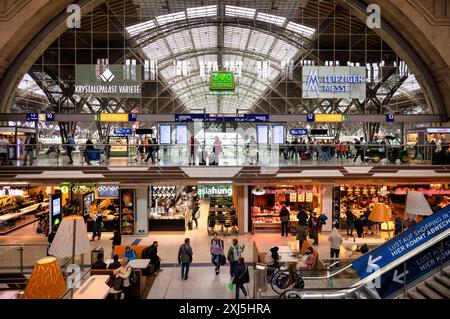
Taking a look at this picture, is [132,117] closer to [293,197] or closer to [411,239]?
[293,197]

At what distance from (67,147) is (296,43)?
16.2 m

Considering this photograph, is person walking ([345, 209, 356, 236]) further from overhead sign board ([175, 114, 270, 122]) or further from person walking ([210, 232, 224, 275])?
person walking ([210, 232, 224, 275])

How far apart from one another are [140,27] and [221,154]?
1273 cm

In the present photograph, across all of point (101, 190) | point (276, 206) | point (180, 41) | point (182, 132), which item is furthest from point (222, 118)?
point (180, 41)

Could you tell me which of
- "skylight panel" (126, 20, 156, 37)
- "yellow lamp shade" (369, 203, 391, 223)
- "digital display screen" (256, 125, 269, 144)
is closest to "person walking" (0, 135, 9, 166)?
"skylight panel" (126, 20, 156, 37)

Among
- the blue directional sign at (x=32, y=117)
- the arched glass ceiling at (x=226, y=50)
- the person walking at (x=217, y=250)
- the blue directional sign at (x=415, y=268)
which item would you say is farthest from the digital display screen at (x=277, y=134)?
the blue directional sign at (x=415, y=268)

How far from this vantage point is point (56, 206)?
17281mm

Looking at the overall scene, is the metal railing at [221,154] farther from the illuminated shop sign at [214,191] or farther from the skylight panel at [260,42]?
the skylight panel at [260,42]

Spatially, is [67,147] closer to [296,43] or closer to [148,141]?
[148,141]

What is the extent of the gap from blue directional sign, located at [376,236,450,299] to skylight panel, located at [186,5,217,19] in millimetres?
22434

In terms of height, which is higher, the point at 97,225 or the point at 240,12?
the point at 240,12

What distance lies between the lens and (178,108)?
28.3m

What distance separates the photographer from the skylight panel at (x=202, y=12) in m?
25.8

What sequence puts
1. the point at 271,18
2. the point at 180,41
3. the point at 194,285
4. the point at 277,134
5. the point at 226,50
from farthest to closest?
the point at 180,41 → the point at 226,50 → the point at 271,18 → the point at 277,134 → the point at 194,285
